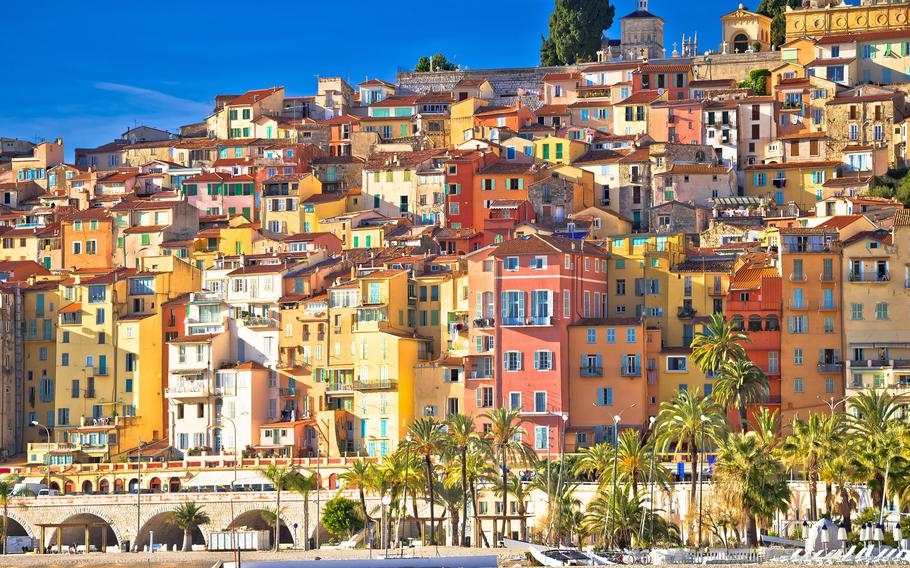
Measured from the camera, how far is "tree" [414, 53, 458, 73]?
554 ft

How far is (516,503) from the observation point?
92.8 meters

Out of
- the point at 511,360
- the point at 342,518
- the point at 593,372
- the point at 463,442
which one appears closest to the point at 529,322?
→ the point at 511,360

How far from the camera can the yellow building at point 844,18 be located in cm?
14275

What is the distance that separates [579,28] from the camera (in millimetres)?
159750

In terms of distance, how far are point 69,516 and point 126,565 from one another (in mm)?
13363

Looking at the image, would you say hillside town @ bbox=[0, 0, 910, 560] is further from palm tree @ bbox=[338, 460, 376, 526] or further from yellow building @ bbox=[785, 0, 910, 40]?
palm tree @ bbox=[338, 460, 376, 526]

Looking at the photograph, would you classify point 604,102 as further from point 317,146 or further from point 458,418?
point 458,418

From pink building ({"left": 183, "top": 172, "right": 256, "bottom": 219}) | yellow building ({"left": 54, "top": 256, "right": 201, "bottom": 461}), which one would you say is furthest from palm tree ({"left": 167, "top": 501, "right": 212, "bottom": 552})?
pink building ({"left": 183, "top": 172, "right": 256, "bottom": 219})

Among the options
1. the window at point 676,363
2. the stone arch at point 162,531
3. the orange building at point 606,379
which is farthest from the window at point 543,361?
the stone arch at point 162,531

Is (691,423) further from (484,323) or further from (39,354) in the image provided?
(39,354)

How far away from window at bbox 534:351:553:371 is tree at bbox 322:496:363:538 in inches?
467

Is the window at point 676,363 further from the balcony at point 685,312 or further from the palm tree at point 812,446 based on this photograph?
the palm tree at point 812,446

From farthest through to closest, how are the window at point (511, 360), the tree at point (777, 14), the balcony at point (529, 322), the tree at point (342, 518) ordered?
the tree at point (777, 14), the window at point (511, 360), the balcony at point (529, 322), the tree at point (342, 518)

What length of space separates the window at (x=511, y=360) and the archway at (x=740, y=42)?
6153cm
